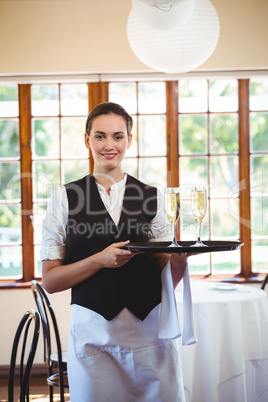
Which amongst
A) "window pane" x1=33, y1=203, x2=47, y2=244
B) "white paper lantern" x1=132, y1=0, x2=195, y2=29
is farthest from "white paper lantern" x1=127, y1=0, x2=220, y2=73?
"window pane" x1=33, y1=203, x2=47, y2=244

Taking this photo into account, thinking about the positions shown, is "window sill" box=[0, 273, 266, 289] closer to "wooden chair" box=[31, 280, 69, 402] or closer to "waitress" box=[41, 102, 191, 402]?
"wooden chair" box=[31, 280, 69, 402]

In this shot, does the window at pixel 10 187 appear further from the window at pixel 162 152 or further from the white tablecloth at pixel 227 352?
the white tablecloth at pixel 227 352

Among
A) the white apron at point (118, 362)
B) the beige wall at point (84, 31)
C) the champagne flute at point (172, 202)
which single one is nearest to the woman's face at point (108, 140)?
the champagne flute at point (172, 202)

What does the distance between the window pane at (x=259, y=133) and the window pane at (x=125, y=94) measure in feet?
3.12

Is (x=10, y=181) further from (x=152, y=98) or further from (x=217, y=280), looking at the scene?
(x=217, y=280)

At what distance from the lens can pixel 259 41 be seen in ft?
12.6

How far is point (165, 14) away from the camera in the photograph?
6.60ft

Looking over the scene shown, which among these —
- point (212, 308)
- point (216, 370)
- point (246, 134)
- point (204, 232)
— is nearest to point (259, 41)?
point (246, 134)

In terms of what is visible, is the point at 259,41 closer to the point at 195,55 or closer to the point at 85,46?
the point at 85,46

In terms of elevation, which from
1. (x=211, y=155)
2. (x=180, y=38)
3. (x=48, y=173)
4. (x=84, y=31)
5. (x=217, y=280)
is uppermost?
(x=84, y=31)

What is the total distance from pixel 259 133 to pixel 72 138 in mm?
1489

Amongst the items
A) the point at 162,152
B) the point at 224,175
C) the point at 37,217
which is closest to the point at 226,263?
the point at 224,175

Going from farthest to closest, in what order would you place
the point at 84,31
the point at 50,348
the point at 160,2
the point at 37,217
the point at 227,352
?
the point at 37,217 < the point at 84,31 < the point at 50,348 < the point at 227,352 < the point at 160,2

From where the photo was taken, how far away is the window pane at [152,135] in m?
4.01
